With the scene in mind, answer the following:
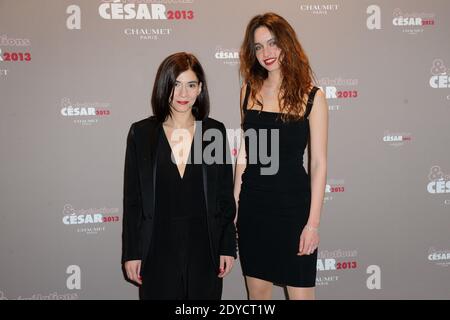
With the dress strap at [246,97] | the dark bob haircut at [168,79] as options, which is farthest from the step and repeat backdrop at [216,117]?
the dark bob haircut at [168,79]

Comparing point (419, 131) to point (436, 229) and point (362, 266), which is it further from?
point (362, 266)

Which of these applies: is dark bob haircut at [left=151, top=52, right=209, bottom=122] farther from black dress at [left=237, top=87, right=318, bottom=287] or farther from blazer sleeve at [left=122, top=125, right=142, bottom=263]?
black dress at [left=237, top=87, right=318, bottom=287]

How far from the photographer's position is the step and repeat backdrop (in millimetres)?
2721

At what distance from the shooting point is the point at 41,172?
276 cm

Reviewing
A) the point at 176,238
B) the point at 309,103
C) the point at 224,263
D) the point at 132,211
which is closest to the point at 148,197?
the point at 132,211

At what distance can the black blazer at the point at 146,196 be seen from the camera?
202 centimetres

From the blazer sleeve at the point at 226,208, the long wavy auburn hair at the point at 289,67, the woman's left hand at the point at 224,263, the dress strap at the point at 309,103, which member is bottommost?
the woman's left hand at the point at 224,263

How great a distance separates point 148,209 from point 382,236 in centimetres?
181

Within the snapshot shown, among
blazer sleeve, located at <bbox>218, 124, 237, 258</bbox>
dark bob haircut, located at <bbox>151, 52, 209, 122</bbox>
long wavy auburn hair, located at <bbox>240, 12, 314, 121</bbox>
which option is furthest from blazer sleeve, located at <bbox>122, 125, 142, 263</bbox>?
long wavy auburn hair, located at <bbox>240, 12, 314, 121</bbox>

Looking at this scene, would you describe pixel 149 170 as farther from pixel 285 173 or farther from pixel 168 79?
pixel 285 173

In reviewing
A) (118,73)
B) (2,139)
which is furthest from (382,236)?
(2,139)

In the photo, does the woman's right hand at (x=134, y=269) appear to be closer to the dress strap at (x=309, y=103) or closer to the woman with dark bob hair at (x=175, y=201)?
the woman with dark bob hair at (x=175, y=201)

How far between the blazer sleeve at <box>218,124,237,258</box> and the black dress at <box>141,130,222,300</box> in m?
0.12

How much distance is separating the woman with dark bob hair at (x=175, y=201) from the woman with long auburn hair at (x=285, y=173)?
0.77 ft
